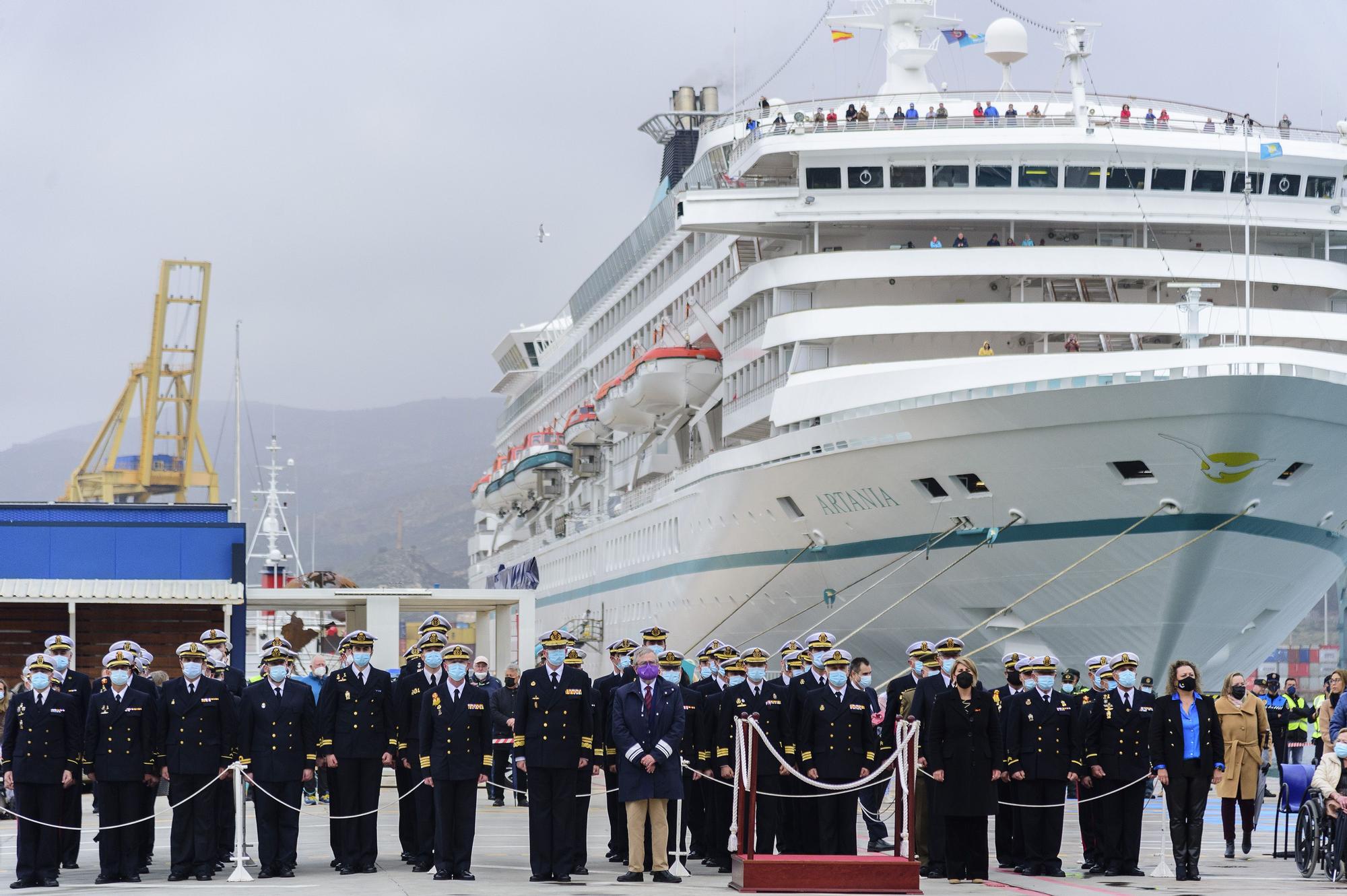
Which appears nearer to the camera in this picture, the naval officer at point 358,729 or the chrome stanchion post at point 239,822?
the chrome stanchion post at point 239,822

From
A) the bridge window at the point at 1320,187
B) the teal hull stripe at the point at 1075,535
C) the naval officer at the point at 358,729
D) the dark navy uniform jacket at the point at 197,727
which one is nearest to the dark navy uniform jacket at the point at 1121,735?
the naval officer at the point at 358,729

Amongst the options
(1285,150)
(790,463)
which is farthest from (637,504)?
(1285,150)

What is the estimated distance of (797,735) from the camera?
13109 mm

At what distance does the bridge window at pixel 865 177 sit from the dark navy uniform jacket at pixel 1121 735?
1607 cm

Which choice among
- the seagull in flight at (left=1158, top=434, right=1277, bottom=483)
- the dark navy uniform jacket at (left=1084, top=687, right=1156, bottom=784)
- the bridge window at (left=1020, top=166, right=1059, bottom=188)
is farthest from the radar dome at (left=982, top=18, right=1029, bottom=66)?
the dark navy uniform jacket at (left=1084, top=687, right=1156, bottom=784)

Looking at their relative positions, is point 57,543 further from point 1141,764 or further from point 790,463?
point 1141,764

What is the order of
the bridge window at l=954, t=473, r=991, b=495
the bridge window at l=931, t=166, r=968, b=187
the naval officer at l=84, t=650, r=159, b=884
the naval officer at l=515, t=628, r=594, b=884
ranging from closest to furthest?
the naval officer at l=515, t=628, r=594, b=884, the naval officer at l=84, t=650, r=159, b=884, the bridge window at l=954, t=473, r=991, b=495, the bridge window at l=931, t=166, r=968, b=187

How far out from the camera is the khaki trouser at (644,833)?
12688 millimetres

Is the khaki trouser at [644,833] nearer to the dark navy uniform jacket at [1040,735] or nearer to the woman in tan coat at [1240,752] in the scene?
the dark navy uniform jacket at [1040,735]

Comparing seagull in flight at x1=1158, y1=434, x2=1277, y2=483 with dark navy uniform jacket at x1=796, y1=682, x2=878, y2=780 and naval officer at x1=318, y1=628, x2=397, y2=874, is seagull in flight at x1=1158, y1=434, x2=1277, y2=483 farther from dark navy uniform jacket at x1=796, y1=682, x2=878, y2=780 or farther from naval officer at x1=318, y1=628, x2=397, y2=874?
naval officer at x1=318, y1=628, x2=397, y2=874

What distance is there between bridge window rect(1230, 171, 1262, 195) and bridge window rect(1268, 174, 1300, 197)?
199mm

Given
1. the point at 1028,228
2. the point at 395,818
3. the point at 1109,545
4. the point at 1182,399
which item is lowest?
the point at 395,818

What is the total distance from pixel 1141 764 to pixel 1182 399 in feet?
28.9

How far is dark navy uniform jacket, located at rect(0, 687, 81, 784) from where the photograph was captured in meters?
13.1
